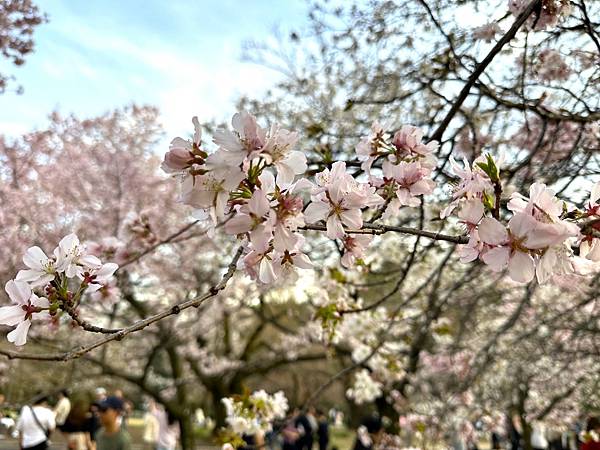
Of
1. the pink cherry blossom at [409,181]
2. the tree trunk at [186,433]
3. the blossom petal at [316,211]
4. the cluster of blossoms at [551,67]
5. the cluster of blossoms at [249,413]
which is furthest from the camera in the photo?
the tree trunk at [186,433]

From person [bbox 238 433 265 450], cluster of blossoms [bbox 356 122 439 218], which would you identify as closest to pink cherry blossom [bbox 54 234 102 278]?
cluster of blossoms [bbox 356 122 439 218]

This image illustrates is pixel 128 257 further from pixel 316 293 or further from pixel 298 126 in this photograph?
pixel 298 126

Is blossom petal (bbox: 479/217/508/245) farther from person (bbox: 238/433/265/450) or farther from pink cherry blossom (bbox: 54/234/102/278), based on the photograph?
person (bbox: 238/433/265/450)

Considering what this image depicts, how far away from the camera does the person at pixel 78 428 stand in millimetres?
7711

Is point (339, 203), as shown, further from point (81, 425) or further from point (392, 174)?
point (81, 425)

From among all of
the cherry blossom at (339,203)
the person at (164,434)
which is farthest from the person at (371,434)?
the cherry blossom at (339,203)

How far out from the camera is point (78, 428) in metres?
7.71

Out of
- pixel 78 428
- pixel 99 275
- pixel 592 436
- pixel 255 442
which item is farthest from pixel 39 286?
pixel 78 428

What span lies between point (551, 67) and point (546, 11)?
0.96m

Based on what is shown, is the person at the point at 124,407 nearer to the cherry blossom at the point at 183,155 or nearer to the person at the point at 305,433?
the person at the point at 305,433

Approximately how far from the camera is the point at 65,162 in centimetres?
694

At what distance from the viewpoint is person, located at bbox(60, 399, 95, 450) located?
25.3 ft

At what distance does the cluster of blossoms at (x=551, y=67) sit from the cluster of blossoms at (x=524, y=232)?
1773 mm

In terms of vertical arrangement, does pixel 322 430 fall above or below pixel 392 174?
below
